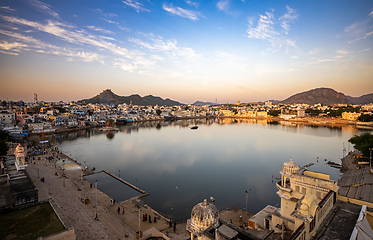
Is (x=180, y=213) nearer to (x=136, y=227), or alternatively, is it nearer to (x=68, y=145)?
(x=136, y=227)

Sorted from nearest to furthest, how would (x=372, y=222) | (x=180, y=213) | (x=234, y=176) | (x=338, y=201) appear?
(x=372, y=222) < (x=338, y=201) < (x=180, y=213) < (x=234, y=176)

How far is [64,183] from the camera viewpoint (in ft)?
42.0

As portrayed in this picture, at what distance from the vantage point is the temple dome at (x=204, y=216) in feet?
12.4

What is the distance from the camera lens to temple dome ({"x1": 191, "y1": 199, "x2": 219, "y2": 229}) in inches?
149

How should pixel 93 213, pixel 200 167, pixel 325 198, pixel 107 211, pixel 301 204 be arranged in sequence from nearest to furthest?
pixel 301 204 < pixel 325 198 < pixel 93 213 < pixel 107 211 < pixel 200 167

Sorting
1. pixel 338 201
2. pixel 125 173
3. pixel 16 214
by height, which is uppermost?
pixel 338 201

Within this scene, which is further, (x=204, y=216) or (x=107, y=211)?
(x=107, y=211)

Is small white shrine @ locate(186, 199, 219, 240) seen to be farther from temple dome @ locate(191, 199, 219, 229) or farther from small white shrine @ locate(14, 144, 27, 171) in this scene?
small white shrine @ locate(14, 144, 27, 171)

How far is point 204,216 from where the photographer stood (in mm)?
3807

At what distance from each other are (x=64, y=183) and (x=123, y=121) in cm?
5174

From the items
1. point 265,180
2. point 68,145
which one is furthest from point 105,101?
point 265,180

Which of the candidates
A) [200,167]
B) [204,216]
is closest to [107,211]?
[204,216]

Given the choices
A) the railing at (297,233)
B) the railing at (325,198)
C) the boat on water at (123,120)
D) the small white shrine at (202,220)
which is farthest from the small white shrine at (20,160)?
the boat on water at (123,120)

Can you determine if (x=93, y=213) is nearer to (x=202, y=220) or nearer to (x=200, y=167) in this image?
(x=202, y=220)
